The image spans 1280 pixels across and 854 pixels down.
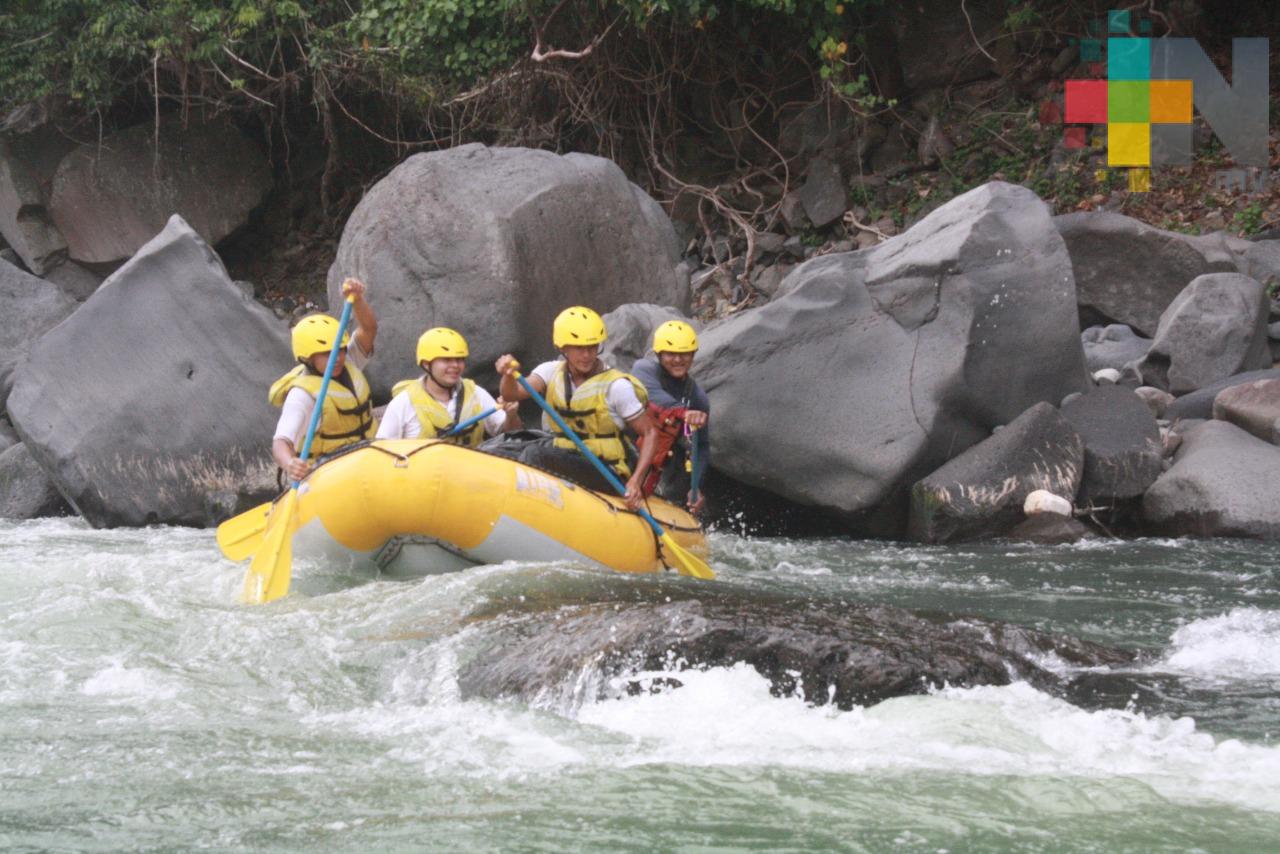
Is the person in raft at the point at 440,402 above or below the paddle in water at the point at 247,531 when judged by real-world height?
above

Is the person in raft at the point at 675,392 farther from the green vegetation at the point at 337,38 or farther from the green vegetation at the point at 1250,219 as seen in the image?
the green vegetation at the point at 1250,219

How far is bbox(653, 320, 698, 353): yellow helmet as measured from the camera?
7359 mm

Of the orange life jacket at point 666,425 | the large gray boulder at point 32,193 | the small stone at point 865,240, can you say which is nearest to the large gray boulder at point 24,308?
the large gray boulder at point 32,193

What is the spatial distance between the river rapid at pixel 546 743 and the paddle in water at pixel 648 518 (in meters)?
0.61

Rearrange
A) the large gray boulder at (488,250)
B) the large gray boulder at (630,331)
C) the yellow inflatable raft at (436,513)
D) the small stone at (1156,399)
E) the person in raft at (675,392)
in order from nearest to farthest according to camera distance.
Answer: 1. the yellow inflatable raft at (436,513)
2. the person in raft at (675,392)
3. the small stone at (1156,399)
4. the large gray boulder at (630,331)
5. the large gray boulder at (488,250)

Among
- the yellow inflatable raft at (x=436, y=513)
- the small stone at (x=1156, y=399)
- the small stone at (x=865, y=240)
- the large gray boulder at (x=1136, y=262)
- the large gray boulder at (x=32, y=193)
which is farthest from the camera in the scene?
the large gray boulder at (x=32, y=193)

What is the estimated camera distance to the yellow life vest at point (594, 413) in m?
6.78

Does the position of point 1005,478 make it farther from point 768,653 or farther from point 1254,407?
point 768,653

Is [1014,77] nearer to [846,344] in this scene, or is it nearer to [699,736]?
[846,344]

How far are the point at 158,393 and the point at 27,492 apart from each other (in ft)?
4.53

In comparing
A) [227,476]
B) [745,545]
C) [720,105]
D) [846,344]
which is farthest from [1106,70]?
[227,476]

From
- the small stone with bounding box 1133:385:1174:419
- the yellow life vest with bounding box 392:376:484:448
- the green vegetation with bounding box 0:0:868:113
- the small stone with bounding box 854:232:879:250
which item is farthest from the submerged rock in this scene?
the green vegetation with bounding box 0:0:868:113

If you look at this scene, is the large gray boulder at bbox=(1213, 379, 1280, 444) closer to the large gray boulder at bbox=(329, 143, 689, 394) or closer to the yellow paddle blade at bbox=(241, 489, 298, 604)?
the large gray boulder at bbox=(329, 143, 689, 394)

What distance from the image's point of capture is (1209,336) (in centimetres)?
897
